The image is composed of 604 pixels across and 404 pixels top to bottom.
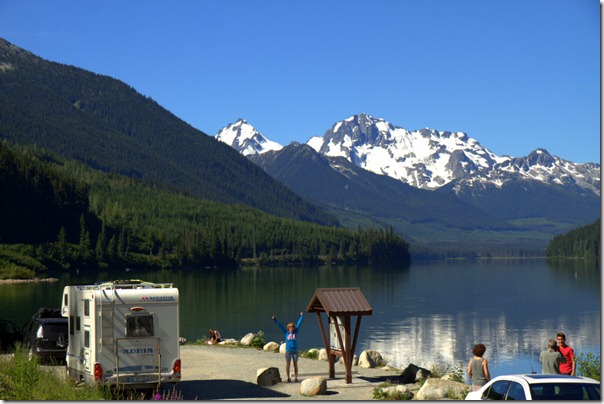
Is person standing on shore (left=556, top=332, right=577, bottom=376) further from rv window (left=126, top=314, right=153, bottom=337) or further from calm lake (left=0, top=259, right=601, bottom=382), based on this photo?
calm lake (left=0, top=259, right=601, bottom=382)

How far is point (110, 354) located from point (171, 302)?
2.22 metres

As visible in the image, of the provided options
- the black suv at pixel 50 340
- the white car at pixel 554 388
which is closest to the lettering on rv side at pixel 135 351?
the black suv at pixel 50 340

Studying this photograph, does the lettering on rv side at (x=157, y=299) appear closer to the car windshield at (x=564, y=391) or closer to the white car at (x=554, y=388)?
the white car at (x=554, y=388)

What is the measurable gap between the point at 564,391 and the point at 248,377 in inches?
683

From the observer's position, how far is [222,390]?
29312 mm

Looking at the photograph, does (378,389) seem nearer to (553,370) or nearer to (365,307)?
(365,307)

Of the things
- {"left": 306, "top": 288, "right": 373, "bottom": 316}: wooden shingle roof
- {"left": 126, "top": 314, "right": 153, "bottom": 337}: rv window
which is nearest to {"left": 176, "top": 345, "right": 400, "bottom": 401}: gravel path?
{"left": 306, "top": 288, "right": 373, "bottom": 316}: wooden shingle roof

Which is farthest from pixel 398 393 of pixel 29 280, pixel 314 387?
pixel 29 280

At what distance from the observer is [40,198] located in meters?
196

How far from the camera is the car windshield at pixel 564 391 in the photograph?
1677cm

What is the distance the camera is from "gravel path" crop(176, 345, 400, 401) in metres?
28.1

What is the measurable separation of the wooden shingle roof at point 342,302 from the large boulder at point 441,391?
3.57 metres

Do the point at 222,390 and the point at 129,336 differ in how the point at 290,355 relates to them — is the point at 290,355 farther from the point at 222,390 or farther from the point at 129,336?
the point at 129,336

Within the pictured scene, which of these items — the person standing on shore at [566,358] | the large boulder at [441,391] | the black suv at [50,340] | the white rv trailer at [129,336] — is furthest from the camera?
the black suv at [50,340]
